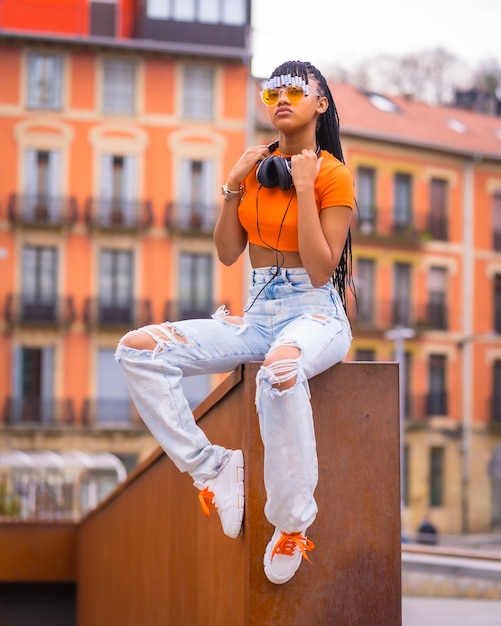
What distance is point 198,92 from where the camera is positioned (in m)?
46.8

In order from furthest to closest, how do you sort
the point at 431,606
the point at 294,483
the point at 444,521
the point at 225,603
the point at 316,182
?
the point at 444,521 → the point at 431,606 → the point at 225,603 → the point at 316,182 → the point at 294,483

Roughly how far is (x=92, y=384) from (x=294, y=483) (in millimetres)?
40564

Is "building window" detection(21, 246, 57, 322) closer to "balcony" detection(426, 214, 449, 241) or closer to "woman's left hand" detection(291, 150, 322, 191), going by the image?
"balcony" detection(426, 214, 449, 241)

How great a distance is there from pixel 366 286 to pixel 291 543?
145 feet

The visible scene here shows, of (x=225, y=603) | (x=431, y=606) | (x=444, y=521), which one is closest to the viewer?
(x=225, y=603)

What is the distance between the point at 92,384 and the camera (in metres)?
44.8

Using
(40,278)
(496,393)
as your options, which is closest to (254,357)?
(40,278)

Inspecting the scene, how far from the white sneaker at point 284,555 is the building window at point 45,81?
42.5 m

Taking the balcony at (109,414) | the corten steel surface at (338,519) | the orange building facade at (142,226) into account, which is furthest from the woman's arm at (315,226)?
the balcony at (109,414)

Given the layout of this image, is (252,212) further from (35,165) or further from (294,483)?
(35,165)

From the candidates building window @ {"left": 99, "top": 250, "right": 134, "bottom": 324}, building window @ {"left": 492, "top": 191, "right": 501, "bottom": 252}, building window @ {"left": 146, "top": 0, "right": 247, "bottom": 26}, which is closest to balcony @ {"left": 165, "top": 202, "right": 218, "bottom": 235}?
building window @ {"left": 99, "top": 250, "right": 134, "bottom": 324}

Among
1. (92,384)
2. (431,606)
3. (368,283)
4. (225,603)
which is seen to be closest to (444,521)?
(368,283)

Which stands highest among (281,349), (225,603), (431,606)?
(281,349)

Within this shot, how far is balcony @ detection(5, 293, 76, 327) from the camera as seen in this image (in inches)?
1753
